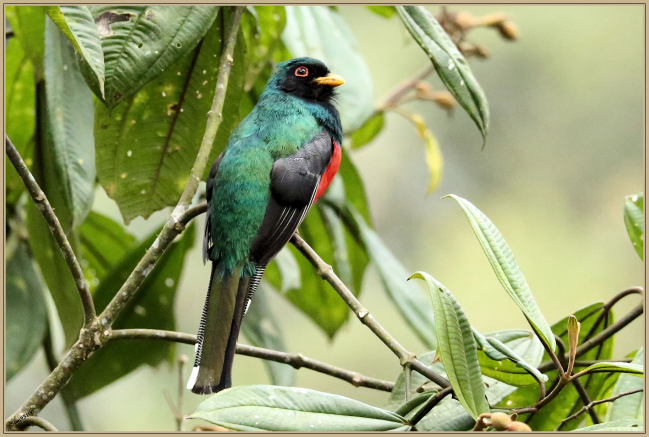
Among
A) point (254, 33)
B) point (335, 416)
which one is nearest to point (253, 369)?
point (254, 33)

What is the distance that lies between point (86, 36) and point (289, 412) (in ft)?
3.28

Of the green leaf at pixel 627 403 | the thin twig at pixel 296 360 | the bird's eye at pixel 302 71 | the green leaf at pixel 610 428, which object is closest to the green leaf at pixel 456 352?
the green leaf at pixel 610 428

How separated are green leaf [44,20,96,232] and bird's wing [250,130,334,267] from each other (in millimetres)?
543

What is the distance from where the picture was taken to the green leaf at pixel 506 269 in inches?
58.2

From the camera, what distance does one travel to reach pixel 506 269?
152cm

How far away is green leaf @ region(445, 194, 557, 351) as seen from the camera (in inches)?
58.2

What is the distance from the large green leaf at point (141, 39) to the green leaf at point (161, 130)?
26 centimetres

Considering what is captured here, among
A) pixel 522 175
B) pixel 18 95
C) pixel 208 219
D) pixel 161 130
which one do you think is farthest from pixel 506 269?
pixel 522 175

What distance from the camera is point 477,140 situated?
35.2 ft

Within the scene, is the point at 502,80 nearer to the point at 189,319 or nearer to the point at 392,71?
the point at 392,71

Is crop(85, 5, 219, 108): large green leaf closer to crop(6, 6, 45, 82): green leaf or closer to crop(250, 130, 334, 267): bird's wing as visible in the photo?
crop(6, 6, 45, 82): green leaf

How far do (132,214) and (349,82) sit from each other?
999 millimetres

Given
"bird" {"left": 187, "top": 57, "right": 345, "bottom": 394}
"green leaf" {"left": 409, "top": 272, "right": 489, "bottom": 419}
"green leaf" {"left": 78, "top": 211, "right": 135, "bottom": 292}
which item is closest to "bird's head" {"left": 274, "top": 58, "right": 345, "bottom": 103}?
"bird" {"left": 187, "top": 57, "right": 345, "bottom": 394}

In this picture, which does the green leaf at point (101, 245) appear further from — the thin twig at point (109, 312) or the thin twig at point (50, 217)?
the thin twig at point (50, 217)
